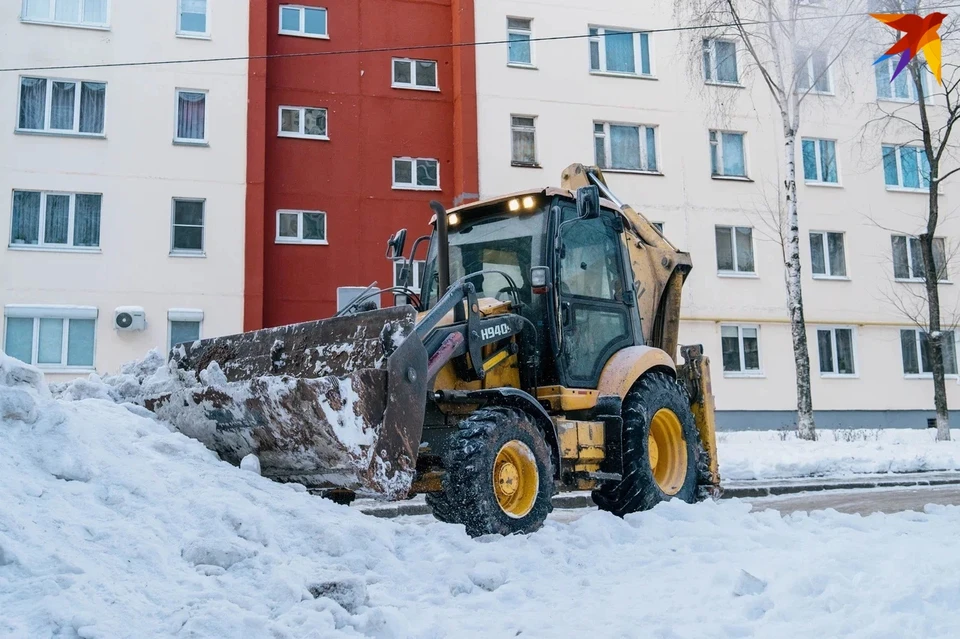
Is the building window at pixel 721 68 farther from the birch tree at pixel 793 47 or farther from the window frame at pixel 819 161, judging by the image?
the birch tree at pixel 793 47

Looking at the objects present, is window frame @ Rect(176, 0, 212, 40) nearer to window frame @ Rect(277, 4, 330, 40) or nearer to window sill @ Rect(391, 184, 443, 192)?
window frame @ Rect(277, 4, 330, 40)

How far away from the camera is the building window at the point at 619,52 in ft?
81.9

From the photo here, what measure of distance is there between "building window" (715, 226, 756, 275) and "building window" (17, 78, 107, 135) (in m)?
15.6

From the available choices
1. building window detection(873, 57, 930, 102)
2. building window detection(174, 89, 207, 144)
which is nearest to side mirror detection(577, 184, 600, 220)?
building window detection(174, 89, 207, 144)

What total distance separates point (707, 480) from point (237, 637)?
5.61 metres

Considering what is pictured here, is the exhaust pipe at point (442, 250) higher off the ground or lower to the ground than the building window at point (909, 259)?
lower

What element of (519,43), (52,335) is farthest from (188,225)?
(519,43)

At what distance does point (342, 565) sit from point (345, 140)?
61.9 feet

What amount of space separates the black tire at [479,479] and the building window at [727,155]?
20.4 m

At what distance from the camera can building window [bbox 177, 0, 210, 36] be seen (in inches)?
874

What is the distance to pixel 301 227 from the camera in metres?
22.5

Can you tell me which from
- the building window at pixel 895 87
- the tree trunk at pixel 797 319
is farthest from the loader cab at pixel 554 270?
the building window at pixel 895 87

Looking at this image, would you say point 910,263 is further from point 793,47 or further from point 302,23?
point 302,23

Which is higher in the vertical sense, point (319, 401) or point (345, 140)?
point (345, 140)
